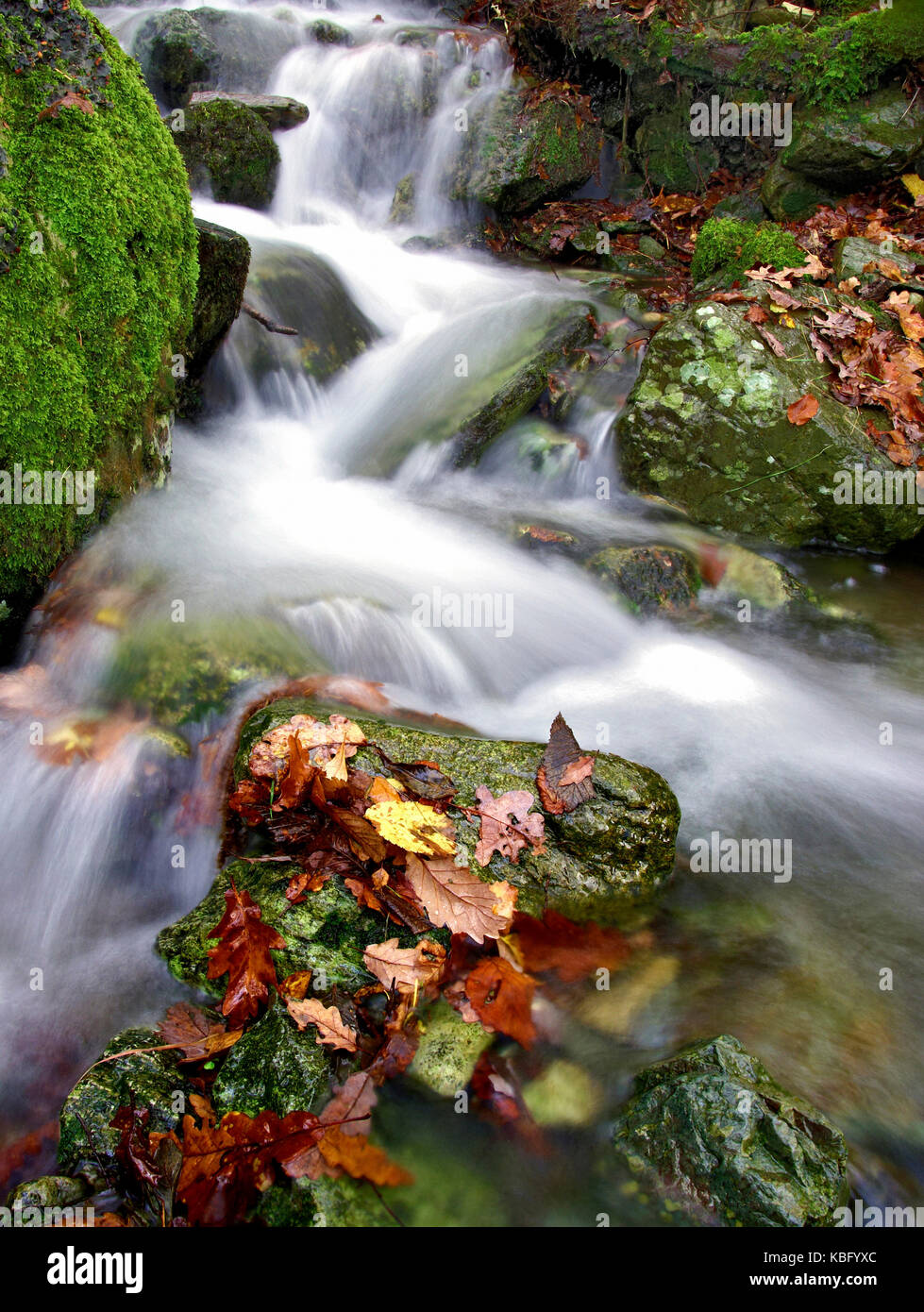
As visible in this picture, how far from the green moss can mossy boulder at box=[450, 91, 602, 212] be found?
9.97ft

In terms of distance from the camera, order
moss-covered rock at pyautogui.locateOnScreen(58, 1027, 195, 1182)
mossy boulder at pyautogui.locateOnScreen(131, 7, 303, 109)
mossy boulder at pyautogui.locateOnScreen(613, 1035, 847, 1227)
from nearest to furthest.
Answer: mossy boulder at pyautogui.locateOnScreen(613, 1035, 847, 1227) < moss-covered rock at pyautogui.locateOnScreen(58, 1027, 195, 1182) < mossy boulder at pyautogui.locateOnScreen(131, 7, 303, 109)

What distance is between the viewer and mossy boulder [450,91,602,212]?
392 inches

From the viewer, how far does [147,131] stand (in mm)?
4184

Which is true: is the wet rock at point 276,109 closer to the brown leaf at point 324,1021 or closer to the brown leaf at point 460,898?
the brown leaf at point 460,898

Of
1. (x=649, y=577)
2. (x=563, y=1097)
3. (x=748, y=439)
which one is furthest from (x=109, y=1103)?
(x=748, y=439)

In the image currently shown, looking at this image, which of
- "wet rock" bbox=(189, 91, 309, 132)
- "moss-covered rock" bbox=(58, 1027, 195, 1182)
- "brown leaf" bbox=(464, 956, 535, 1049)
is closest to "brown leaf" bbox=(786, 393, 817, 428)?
"brown leaf" bbox=(464, 956, 535, 1049)

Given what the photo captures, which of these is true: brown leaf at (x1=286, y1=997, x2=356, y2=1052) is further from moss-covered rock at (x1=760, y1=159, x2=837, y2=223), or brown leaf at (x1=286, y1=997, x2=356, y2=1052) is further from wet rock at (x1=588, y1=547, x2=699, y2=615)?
moss-covered rock at (x1=760, y1=159, x2=837, y2=223)

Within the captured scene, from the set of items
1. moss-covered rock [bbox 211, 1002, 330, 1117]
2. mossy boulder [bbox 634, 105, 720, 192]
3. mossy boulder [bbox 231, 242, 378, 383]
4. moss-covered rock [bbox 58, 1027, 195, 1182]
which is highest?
mossy boulder [bbox 634, 105, 720, 192]

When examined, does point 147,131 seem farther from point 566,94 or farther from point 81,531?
point 566,94

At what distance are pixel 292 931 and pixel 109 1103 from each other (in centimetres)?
71

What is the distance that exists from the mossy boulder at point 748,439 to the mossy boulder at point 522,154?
16.2 feet

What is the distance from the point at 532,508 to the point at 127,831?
13.5ft

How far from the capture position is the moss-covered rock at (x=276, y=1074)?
228 centimetres

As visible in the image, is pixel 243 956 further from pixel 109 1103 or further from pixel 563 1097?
pixel 563 1097
